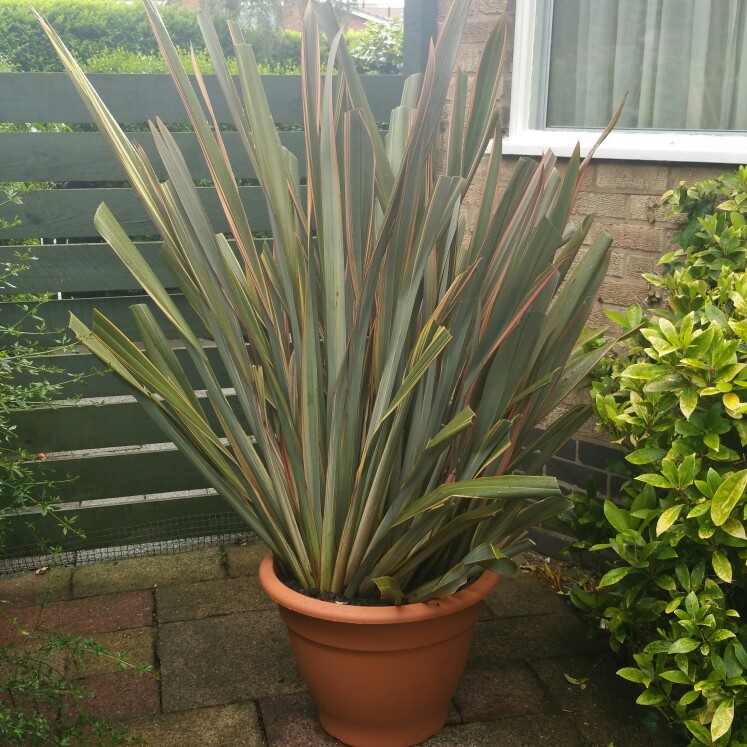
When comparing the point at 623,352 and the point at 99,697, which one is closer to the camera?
the point at 99,697

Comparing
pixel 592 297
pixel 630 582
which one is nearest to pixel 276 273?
pixel 592 297

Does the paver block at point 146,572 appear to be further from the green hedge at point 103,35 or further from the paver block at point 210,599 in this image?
the green hedge at point 103,35

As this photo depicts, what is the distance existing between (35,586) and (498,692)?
56.7 inches

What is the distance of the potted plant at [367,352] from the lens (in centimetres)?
162

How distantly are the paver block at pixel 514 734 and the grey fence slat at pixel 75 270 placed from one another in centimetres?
161

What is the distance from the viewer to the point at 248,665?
85.6 inches

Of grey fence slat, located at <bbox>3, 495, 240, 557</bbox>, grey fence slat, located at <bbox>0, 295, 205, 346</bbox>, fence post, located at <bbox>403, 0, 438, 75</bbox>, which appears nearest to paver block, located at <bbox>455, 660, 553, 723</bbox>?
grey fence slat, located at <bbox>3, 495, 240, 557</bbox>

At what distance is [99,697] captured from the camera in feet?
6.70

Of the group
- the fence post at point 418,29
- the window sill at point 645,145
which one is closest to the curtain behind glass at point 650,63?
the window sill at point 645,145

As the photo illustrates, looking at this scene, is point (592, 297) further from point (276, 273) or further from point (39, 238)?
point (39, 238)

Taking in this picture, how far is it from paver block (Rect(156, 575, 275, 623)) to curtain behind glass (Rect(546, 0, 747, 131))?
1.67m

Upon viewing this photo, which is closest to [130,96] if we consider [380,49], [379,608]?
[379,608]

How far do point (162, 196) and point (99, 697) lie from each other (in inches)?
46.0

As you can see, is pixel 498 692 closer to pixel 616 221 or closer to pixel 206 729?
pixel 206 729
